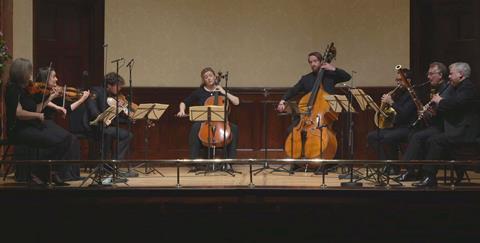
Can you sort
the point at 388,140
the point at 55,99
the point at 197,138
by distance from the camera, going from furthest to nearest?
the point at 197,138
the point at 388,140
the point at 55,99

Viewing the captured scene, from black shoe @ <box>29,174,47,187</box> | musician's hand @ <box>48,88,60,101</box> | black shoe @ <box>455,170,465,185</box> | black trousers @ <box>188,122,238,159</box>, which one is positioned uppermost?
musician's hand @ <box>48,88,60,101</box>

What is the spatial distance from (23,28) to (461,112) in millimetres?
5815

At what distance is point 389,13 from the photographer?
32.1 feet

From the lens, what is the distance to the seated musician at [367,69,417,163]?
25.0 ft

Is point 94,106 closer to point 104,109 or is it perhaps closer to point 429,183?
point 104,109

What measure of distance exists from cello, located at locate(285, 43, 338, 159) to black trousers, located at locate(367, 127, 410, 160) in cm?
49

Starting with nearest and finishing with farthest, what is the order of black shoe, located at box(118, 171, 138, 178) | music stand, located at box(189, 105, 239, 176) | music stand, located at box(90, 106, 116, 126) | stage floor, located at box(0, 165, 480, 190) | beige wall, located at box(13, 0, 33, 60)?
stage floor, located at box(0, 165, 480, 190), music stand, located at box(90, 106, 116, 126), music stand, located at box(189, 105, 239, 176), black shoe, located at box(118, 171, 138, 178), beige wall, located at box(13, 0, 33, 60)

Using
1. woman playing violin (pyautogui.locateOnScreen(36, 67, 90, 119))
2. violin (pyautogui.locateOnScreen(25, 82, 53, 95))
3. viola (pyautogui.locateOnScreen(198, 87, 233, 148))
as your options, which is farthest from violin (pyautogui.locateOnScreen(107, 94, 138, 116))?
violin (pyautogui.locateOnScreen(25, 82, 53, 95))

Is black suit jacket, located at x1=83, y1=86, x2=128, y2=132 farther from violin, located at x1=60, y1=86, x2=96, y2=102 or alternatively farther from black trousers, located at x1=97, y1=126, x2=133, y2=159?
violin, located at x1=60, y1=86, x2=96, y2=102

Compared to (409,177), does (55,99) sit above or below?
above

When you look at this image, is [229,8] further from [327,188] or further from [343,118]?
[327,188]

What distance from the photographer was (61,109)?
23.0 feet

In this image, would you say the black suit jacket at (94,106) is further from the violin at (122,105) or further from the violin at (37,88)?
the violin at (37,88)

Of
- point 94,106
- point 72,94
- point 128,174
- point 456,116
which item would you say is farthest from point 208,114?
point 456,116
